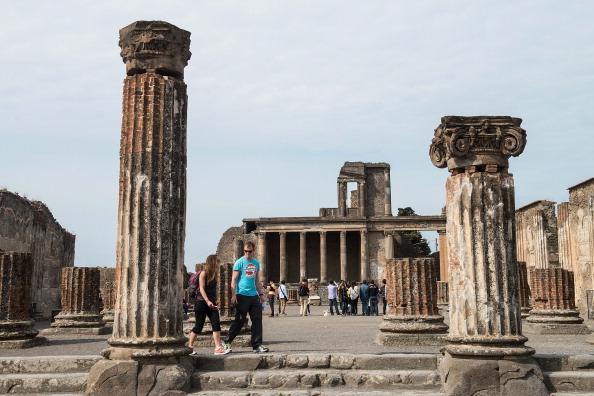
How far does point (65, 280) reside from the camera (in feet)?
43.3

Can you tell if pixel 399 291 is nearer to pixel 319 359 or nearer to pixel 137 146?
pixel 319 359

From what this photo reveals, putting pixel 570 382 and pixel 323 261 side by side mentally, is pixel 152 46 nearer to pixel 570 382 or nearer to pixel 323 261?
pixel 570 382

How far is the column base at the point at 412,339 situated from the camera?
1015 cm

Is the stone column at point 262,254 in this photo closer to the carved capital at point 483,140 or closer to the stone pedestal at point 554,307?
the stone pedestal at point 554,307

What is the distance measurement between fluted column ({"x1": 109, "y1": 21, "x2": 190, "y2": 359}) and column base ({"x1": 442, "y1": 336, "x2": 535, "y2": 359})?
2920 mm

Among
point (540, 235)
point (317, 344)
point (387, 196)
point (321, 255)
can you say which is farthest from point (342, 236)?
point (317, 344)

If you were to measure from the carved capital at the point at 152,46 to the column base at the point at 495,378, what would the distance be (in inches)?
178

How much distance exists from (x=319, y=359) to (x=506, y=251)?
2.40m

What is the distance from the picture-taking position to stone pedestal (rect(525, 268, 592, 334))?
42.6ft

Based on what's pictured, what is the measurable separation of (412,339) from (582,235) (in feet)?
40.1

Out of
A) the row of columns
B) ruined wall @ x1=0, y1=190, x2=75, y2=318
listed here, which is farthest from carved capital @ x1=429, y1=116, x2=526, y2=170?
the row of columns

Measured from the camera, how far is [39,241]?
19.7 metres

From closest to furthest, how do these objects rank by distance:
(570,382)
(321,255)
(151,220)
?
1. (570,382)
2. (151,220)
3. (321,255)

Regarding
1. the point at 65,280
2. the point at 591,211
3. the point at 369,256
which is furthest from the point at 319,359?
the point at 369,256
